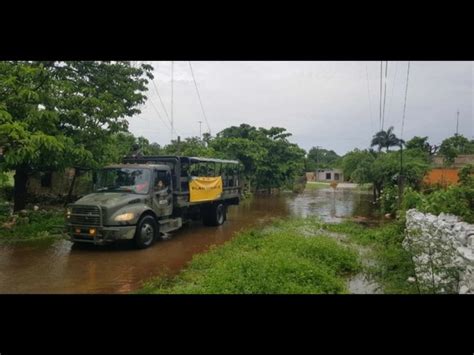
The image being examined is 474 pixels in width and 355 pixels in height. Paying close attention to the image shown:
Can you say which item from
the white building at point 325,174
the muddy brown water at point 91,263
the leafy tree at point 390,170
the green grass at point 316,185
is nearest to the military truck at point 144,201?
the muddy brown water at point 91,263

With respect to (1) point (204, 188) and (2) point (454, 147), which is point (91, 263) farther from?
(2) point (454, 147)

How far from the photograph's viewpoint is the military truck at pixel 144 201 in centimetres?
699

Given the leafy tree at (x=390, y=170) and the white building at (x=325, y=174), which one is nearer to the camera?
the leafy tree at (x=390, y=170)

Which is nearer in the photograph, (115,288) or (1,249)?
(115,288)

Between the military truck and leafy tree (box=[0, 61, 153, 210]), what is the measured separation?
1127mm

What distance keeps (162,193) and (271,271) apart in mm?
3945

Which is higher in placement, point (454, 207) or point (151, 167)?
point (151, 167)

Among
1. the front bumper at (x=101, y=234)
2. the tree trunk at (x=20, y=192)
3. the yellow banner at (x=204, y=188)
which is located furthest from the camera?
the tree trunk at (x=20, y=192)

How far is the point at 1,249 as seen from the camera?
728 centimetres

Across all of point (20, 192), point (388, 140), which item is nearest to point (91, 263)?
point (20, 192)

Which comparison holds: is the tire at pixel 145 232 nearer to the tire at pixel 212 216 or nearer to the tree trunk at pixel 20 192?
the tire at pixel 212 216
